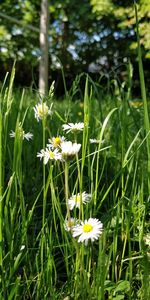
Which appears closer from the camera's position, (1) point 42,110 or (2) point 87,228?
(2) point 87,228

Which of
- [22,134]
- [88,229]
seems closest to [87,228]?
[88,229]

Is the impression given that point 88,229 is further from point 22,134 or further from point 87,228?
point 22,134

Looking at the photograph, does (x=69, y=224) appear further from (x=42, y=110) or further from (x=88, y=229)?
(x=42, y=110)

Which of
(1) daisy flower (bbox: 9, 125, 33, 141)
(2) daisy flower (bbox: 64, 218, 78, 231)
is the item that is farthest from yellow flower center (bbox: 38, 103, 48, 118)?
(2) daisy flower (bbox: 64, 218, 78, 231)

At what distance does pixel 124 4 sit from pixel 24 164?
255 inches

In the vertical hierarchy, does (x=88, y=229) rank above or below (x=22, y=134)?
below

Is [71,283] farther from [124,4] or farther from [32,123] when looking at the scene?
[124,4]

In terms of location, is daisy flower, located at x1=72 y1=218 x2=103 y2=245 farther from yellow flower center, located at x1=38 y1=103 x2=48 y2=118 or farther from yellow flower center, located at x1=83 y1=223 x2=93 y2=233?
yellow flower center, located at x1=38 y1=103 x2=48 y2=118

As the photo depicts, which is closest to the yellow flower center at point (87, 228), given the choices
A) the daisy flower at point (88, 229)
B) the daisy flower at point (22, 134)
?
the daisy flower at point (88, 229)

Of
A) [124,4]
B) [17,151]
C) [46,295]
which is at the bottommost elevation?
[46,295]

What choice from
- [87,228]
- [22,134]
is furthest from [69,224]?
[22,134]

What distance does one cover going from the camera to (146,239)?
26.2 inches

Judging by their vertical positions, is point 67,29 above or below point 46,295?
above

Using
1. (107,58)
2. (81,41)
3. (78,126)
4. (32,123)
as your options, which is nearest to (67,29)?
(81,41)
